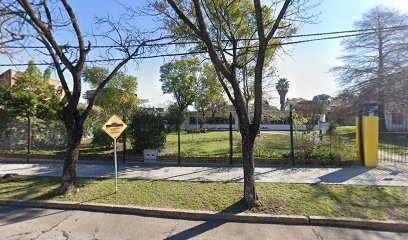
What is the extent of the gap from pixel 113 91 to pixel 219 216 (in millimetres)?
23605

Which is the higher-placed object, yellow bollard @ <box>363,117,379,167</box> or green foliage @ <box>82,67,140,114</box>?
green foliage @ <box>82,67,140,114</box>

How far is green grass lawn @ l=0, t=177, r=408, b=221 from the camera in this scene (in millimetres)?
4828

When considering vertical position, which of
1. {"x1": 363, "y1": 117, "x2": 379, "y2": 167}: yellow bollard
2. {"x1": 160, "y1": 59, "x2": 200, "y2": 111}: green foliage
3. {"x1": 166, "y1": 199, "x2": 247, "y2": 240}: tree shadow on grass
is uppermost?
{"x1": 160, "y1": 59, "x2": 200, "y2": 111}: green foliage

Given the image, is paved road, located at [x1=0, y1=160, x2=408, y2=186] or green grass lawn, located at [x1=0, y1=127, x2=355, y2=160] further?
green grass lawn, located at [x1=0, y1=127, x2=355, y2=160]

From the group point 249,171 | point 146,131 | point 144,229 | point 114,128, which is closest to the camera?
point 144,229

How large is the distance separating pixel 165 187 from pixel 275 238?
3.33 m

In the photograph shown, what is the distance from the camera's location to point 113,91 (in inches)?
998

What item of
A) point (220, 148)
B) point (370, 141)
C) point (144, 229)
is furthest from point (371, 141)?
point (144, 229)

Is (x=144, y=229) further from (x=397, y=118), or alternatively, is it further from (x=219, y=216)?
(x=397, y=118)

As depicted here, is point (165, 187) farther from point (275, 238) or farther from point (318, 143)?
point (318, 143)

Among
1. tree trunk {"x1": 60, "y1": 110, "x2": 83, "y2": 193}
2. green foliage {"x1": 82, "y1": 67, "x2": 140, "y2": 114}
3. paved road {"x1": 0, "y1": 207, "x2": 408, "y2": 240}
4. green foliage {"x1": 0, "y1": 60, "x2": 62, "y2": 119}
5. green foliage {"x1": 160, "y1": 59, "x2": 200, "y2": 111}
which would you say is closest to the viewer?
paved road {"x1": 0, "y1": 207, "x2": 408, "y2": 240}

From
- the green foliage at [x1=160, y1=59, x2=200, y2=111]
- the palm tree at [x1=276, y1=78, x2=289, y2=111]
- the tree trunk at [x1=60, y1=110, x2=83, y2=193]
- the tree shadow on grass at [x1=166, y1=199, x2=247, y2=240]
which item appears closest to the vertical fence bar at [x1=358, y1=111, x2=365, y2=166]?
the tree shadow on grass at [x1=166, y1=199, x2=247, y2=240]

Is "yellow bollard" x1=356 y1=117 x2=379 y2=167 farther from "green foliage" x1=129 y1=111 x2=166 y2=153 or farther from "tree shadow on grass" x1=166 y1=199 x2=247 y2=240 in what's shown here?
"green foliage" x1=129 y1=111 x2=166 y2=153

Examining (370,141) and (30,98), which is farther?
(30,98)
